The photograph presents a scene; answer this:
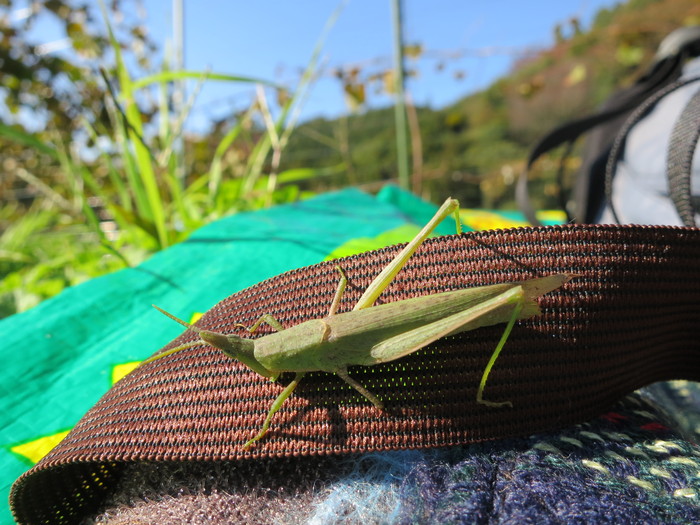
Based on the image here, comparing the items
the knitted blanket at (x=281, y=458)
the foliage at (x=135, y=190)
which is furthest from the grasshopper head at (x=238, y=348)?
the foliage at (x=135, y=190)

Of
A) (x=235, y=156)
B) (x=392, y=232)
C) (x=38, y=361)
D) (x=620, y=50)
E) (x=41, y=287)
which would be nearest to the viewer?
(x=38, y=361)

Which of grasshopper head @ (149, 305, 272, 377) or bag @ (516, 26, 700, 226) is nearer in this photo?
grasshopper head @ (149, 305, 272, 377)

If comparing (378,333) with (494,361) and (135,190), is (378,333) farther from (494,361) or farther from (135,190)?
(135,190)

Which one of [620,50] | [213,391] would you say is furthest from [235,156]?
[620,50]

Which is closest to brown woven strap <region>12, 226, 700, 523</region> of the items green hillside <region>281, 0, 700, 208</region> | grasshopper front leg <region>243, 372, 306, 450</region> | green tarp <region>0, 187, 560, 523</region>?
grasshopper front leg <region>243, 372, 306, 450</region>

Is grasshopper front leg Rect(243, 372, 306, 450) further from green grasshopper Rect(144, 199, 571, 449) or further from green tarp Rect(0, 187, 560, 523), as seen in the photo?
green tarp Rect(0, 187, 560, 523)

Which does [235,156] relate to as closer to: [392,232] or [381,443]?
[392,232]

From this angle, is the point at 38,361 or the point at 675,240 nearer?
the point at 675,240

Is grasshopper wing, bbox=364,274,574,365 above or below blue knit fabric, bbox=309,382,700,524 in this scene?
above
